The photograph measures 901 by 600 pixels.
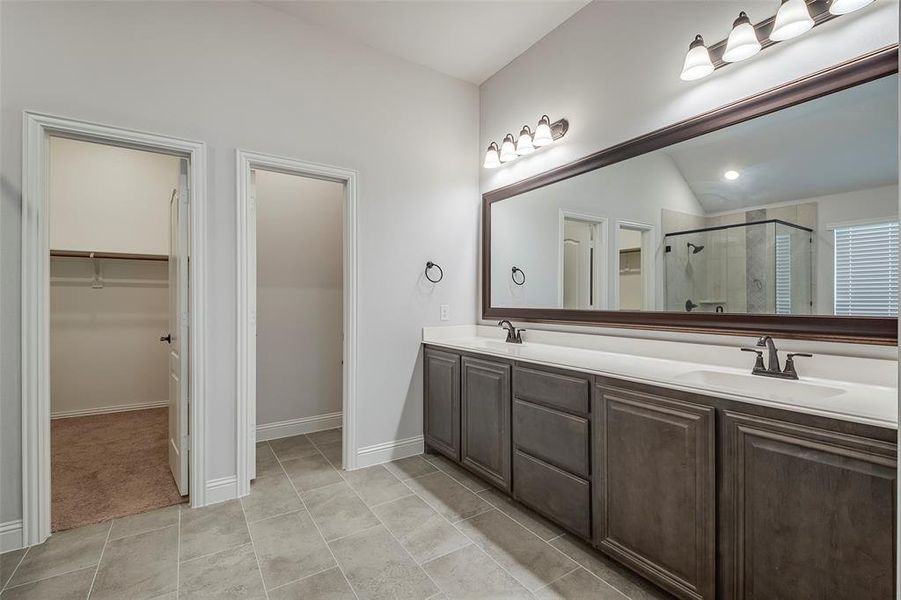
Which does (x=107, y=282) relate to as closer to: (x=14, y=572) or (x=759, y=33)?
(x=14, y=572)

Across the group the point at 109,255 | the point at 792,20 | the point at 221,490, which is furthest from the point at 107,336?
the point at 792,20

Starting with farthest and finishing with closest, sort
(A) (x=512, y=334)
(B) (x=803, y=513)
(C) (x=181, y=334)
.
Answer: (A) (x=512, y=334)
(C) (x=181, y=334)
(B) (x=803, y=513)

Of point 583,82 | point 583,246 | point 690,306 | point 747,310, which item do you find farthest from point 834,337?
point 583,82

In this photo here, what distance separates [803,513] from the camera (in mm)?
1214

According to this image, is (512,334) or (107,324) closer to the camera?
(512,334)

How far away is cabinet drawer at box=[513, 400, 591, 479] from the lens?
1895 millimetres

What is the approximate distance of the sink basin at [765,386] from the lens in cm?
141

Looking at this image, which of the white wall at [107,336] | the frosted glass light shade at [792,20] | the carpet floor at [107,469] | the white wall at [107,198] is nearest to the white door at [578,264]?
the frosted glass light shade at [792,20]

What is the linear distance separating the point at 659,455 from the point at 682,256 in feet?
3.45

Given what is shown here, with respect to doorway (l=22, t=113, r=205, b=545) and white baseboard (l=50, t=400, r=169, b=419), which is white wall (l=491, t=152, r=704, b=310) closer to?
doorway (l=22, t=113, r=205, b=545)

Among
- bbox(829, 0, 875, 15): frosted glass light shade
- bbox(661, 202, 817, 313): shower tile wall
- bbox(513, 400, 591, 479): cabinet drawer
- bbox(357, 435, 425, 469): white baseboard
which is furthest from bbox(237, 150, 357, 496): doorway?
bbox(829, 0, 875, 15): frosted glass light shade

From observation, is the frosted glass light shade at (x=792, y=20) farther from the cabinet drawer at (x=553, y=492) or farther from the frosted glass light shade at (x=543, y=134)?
the cabinet drawer at (x=553, y=492)

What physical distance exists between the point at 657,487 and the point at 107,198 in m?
5.20

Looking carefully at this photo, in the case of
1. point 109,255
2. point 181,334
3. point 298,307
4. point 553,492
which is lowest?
point 553,492
